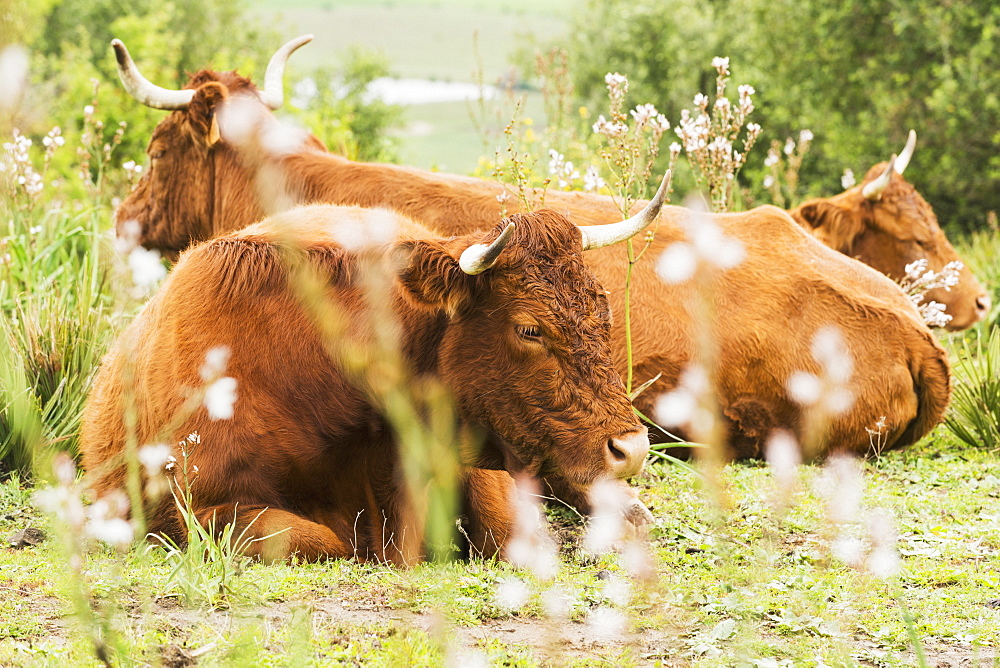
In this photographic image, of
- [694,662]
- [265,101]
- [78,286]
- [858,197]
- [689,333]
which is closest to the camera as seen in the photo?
[694,662]

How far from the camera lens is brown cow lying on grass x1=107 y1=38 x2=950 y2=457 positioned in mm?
6289

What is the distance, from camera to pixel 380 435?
443 centimetres

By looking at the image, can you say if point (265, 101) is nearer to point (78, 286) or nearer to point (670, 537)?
point (78, 286)

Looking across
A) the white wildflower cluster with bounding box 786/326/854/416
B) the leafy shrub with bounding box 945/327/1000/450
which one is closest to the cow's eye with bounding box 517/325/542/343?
the white wildflower cluster with bounding box 786/326/854/416

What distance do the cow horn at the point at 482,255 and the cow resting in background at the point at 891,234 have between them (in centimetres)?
590

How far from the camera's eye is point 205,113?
7.66 meters

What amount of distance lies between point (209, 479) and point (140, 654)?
132 centimetres

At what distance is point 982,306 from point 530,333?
22.1ft

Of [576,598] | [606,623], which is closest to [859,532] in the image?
[576,598]

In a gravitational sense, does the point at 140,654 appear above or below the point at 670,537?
above

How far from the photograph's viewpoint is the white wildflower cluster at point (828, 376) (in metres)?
6.42

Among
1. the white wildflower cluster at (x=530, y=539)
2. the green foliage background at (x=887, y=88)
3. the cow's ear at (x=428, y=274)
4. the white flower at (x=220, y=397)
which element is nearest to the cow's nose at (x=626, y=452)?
the white wildflower cluster at (x=530, y=539)

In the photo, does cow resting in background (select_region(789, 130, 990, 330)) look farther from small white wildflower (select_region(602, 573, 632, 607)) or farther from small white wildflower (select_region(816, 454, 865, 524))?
small white wildflower (select_region(602, 573, 632, 607))

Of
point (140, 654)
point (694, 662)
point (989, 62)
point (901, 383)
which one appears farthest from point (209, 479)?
point (989, 62)
